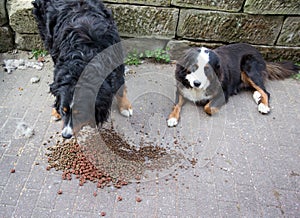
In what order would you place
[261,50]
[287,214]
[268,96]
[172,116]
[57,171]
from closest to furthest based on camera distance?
[287,214] → [57,171] → [172,116] → [268,96] → [261,50]

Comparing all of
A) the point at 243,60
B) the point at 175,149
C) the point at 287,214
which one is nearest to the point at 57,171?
the point at 175,149

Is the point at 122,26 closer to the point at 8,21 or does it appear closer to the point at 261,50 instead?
the point at 8,21

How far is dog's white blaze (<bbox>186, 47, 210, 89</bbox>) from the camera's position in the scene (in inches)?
114

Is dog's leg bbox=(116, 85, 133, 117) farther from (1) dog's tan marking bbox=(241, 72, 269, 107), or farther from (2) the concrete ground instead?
(1) dog's tan marking bbox=(241, 72, 269, 107)

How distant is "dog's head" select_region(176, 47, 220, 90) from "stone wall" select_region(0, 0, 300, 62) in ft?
2.92

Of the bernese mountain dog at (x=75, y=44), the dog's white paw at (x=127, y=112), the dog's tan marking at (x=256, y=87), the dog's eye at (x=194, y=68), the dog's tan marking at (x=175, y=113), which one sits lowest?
the dog's white paw at (x=127, y=112)

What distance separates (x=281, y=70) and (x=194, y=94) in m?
1.43

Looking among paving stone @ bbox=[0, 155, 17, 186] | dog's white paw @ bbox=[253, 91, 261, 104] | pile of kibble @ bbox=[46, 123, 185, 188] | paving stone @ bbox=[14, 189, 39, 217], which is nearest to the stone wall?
dog's white paw @ bbox=[253, 91, 261, 104]

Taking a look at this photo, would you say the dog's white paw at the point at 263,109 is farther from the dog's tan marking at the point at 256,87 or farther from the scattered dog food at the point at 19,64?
the scattered dog food at the point at 19,64

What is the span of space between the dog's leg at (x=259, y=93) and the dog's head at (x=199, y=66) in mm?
745

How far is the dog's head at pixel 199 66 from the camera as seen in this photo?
9.50 ft

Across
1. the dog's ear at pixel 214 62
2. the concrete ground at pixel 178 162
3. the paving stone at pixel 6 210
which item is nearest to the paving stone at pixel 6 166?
the concrete ground at pixel 178 162

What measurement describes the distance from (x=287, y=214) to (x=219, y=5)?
2.57 m

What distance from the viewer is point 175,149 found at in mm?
2836
